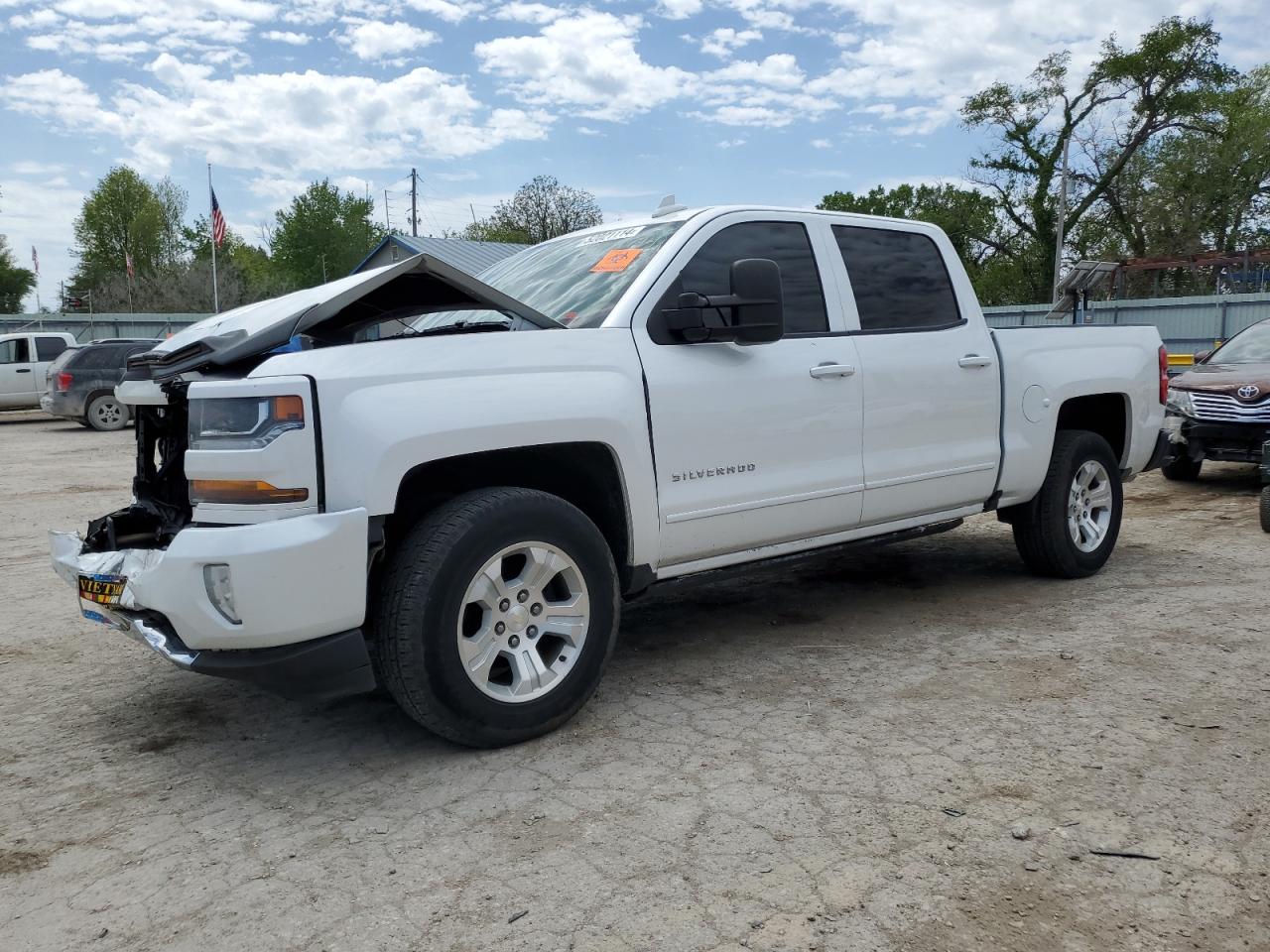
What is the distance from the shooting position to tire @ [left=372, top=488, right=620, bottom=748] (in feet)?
11.0

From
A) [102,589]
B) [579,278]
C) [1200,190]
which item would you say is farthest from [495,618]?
[1200,190]

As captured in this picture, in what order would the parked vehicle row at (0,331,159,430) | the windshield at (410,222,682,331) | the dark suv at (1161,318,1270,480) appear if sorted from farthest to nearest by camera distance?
the parked vehicle row at (0,331,159,430) < the dark suv at (1161,318,1270,480) < the windshield at (410,222,682,331)

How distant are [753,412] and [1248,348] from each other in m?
8.73

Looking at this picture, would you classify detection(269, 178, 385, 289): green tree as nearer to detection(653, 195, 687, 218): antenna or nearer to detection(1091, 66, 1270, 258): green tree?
detection(1091, 66, 1270, 258): green tree

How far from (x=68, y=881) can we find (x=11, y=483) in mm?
10302

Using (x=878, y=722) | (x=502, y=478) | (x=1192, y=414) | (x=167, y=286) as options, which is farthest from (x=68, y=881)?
(x=167, y=286)

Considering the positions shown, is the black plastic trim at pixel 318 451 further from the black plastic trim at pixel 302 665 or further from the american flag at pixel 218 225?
the american flag at pixel 218 225

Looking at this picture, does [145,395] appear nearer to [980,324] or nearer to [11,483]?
[980,324]

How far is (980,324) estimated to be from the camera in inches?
214

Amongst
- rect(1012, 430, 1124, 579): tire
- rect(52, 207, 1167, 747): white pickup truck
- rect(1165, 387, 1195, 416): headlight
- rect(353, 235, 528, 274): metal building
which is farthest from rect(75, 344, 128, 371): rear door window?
rect(1012, 430, 1124, 579): tire

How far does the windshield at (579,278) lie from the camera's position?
428 cm

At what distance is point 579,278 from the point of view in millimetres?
4535

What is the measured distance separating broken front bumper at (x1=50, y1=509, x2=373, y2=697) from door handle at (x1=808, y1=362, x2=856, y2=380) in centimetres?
212

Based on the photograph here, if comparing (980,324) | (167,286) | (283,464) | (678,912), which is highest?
(167,286)
